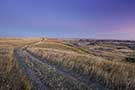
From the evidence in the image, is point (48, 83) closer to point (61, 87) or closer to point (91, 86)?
point (61, 87)

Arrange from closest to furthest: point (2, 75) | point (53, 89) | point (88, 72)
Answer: point (53, 89), point (2, 75), point (88, 72)

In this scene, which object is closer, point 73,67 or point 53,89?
point 53,89

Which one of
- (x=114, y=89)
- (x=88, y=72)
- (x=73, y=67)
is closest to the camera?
(x=114, y=89)

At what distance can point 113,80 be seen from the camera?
1477 centimetres

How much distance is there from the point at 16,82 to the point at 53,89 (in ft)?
6.53

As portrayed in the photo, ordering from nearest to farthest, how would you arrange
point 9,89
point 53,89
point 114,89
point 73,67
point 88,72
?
point 9,89
point 53,89
point 114,89
point 88,72
point 73,67

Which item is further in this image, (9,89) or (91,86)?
(91,86)

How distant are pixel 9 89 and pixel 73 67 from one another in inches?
403

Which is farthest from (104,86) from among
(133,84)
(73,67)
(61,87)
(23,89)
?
(73,67)

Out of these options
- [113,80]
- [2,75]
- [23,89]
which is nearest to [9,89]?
[23,89]

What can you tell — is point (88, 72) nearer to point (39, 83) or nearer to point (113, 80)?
point (113, 80)

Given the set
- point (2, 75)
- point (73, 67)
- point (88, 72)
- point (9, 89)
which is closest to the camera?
point (9, 89)

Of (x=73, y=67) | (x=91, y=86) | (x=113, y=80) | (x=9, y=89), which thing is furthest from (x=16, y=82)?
(x=73, y=67)

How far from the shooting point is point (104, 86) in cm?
1375
